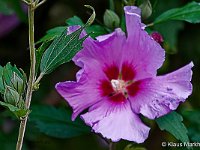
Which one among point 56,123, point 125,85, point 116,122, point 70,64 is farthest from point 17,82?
point 70,64

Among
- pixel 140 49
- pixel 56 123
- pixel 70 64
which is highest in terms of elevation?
pixel 140 49

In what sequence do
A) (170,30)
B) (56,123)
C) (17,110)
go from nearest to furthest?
1. (17,110)
2. (56,123)
3. (170,30)

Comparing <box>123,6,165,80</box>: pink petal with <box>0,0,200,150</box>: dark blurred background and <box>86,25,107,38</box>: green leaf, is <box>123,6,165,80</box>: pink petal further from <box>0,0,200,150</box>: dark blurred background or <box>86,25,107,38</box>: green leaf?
<box>0,0,200,150</box>: dark blurred background

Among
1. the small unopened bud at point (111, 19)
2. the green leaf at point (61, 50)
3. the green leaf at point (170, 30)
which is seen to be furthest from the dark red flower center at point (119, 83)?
the green leaf at point (170, 30)

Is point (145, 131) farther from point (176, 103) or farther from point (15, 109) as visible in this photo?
point (15, 109)

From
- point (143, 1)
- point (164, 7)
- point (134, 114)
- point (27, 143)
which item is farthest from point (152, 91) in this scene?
point (27, 143)

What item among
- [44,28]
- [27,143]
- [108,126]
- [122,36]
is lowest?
[27,143]

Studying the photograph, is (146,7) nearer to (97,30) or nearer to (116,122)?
(97,30)
